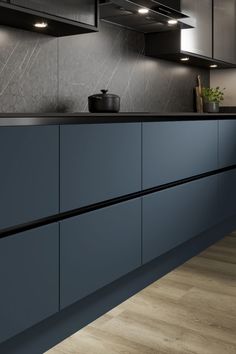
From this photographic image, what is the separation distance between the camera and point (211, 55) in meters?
4.15

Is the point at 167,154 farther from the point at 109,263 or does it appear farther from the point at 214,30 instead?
the point at 214,30

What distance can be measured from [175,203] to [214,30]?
201cm

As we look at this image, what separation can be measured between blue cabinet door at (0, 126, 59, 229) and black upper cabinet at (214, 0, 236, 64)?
9.11ft

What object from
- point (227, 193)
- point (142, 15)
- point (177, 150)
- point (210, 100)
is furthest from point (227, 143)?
point (142, 15)

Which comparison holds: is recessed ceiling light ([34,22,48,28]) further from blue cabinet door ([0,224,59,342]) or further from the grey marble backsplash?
blue cabinet door ([0,224,59,342])

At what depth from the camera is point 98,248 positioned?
2.15 metres

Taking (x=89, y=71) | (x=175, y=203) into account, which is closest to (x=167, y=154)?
(x=175, y=203)

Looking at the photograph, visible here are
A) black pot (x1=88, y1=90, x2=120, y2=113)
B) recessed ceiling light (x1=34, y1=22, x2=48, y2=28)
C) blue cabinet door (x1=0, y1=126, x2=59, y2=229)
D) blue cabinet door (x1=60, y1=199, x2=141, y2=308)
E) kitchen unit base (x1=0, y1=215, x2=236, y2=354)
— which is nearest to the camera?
blue cabinet door (x1=0, y1=126, x2=59, y2=229)

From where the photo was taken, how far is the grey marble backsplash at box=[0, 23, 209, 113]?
2605 millimetres

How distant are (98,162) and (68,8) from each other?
0.87m

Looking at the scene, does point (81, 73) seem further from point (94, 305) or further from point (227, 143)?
point (94, 305)

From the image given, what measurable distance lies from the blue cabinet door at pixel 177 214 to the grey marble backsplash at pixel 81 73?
2.68 ft

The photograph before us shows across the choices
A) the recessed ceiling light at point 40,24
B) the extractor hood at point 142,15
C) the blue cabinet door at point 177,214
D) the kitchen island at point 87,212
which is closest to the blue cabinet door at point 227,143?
the blue cabinet door at point 177,214

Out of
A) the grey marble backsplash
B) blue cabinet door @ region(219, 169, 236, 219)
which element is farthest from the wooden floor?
the grey marble backsplash
